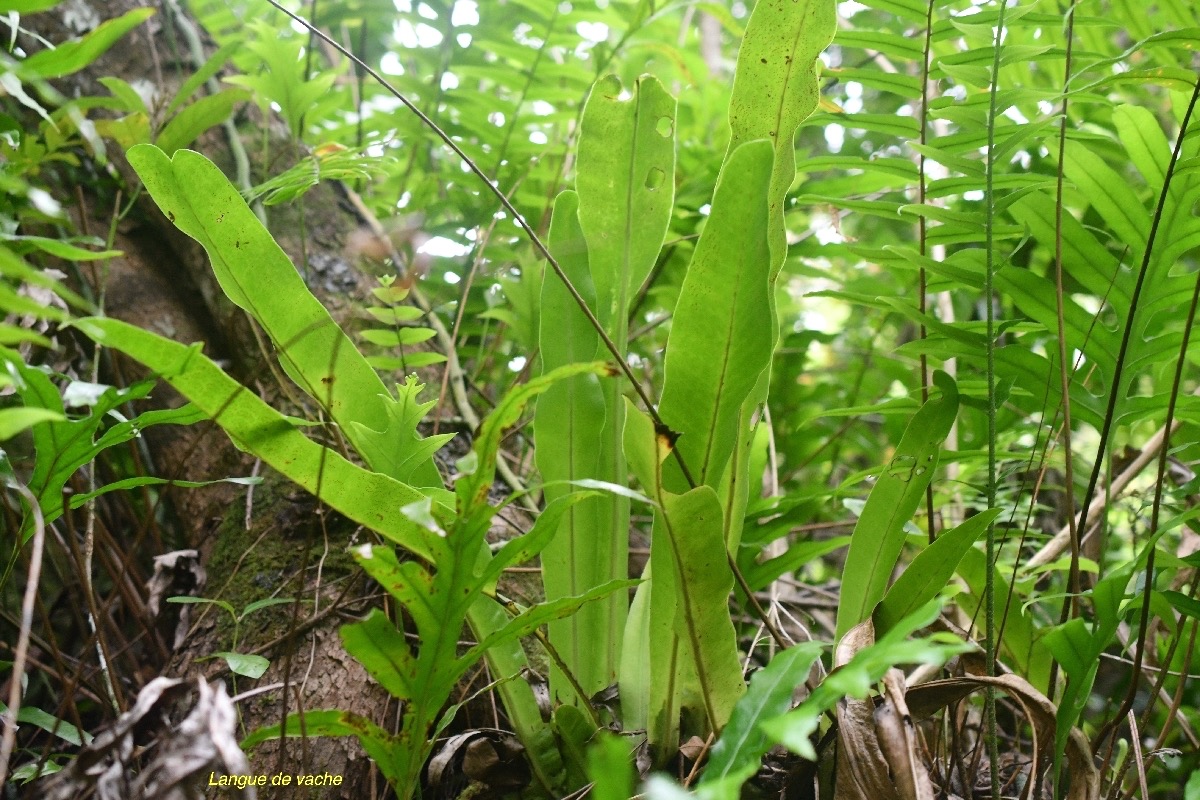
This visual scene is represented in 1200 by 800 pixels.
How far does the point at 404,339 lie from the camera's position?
93 cm

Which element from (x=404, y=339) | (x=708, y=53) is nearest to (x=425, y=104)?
(x=404, y=339)

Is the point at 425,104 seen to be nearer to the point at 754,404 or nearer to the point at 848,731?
the point at 754,404

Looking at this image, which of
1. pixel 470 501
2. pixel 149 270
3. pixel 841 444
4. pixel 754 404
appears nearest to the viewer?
pixel 470 501

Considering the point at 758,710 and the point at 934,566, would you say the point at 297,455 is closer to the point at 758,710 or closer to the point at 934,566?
the point at 758,710

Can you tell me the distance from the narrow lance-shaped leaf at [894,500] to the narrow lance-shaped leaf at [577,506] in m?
0.23

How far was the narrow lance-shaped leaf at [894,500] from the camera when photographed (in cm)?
72

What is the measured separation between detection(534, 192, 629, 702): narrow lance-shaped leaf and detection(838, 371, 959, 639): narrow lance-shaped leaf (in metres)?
0.23

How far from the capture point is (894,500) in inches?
28.6

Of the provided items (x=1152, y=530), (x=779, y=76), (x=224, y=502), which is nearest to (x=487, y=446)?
(x=779, y=76)

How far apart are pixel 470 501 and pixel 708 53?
106 inches

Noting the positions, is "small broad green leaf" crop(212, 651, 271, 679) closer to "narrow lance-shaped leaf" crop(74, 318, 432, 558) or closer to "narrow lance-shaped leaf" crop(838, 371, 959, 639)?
"narrow lance-shaped leaf" crop(74, 318, 432, 558)

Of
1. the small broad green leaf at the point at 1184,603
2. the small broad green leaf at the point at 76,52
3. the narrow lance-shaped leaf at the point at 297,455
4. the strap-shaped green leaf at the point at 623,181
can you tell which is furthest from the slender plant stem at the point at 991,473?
the small broad green leaf at the point at 76,52

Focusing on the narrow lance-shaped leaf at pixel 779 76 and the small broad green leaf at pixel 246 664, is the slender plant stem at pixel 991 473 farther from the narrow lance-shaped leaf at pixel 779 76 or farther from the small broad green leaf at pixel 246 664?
the small broad green leaf at pixel 246 664

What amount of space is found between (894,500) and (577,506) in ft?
0.98
